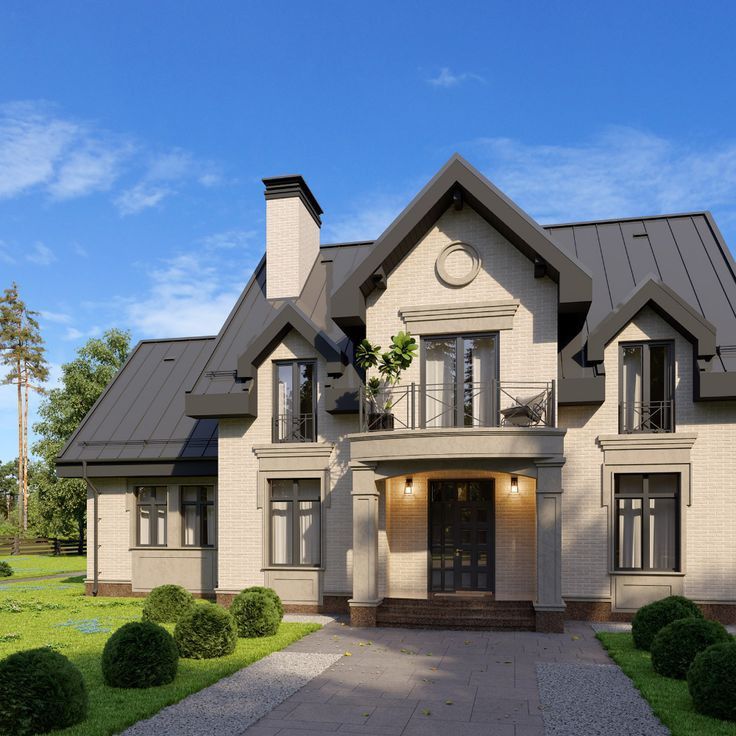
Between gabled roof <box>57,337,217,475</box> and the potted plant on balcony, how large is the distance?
5187 millimetres

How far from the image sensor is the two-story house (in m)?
14.2

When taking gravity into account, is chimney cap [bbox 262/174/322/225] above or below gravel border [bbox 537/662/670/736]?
above

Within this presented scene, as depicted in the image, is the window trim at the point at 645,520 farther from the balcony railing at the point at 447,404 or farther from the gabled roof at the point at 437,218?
the gabled roof at the point at 437,218

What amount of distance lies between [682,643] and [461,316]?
24.8 feet

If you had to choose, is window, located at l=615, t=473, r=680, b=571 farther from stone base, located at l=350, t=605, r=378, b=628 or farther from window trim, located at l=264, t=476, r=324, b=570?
window trim, located at l=264, t=476, r=324, b=570

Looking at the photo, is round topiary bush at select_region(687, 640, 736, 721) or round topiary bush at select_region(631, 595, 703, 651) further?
round topiary bush at select_region(631, 595, 703, 651)

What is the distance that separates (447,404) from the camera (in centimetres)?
1503

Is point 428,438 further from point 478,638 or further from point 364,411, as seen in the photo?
point 478,638

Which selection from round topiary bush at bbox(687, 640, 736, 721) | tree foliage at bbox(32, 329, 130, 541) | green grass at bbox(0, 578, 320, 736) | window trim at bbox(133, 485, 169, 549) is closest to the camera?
round topiary bush at bbox(687, 640, 736, 721)

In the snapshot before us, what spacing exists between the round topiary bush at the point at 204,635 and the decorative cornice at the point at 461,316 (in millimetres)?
7156

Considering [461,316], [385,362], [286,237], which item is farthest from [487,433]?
[286,237]

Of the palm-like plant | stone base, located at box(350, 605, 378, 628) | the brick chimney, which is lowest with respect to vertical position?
stone base, located at box(350, 605, 378, 628)

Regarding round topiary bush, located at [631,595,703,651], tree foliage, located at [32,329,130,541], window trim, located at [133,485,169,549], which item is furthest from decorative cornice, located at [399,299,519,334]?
tree foliage, located at [32,329,130,541]

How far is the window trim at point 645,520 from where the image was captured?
14.5 metres
